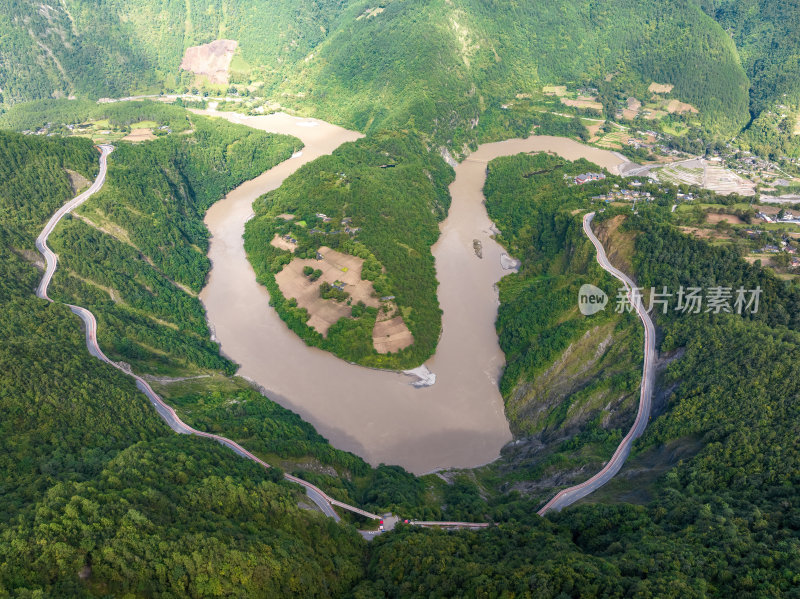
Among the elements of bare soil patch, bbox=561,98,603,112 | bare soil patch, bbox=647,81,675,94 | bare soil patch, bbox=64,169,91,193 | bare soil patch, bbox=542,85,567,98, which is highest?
bare soil patch, bbox=542,85,567,98

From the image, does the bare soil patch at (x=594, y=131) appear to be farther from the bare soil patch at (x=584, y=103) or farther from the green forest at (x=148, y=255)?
the green forest at (x=148, y=255)

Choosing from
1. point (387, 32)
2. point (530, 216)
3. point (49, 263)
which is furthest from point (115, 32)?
point (530, 216)

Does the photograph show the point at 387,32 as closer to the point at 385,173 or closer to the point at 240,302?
the point at 385,173

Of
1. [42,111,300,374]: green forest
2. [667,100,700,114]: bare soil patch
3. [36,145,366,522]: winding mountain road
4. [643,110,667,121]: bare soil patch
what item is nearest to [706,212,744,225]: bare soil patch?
[36,145,366,522]: winding mountain road

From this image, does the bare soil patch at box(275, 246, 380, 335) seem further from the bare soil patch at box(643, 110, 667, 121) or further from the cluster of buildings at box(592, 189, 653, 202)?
the bare soil patch at box(643, 110, 667, 121)

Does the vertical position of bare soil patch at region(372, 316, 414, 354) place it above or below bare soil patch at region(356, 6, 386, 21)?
below

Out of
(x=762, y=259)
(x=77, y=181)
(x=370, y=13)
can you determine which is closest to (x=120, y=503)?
(x=77, y=181)

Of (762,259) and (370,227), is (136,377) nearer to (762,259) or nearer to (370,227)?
(370,227)
